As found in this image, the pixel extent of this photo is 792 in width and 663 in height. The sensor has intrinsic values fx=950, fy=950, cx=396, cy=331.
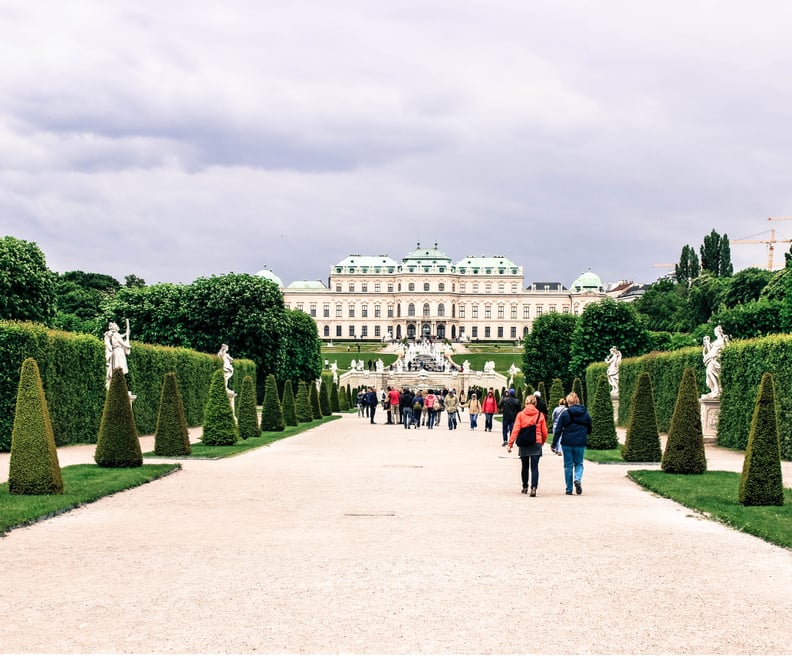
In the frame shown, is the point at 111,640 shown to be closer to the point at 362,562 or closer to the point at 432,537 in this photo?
the point at 362,562

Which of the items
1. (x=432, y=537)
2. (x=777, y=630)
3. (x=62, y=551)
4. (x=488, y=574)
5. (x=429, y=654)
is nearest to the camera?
(x=429, y=654)

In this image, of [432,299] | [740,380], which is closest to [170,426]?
[740,380]

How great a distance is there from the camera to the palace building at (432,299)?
476 ft

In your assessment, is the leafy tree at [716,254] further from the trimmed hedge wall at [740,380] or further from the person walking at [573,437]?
the person walking at [573,437]

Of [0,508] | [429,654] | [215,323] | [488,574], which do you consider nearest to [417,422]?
[215,323]

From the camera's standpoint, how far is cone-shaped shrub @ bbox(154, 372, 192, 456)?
16.9 m

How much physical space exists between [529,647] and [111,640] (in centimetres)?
212

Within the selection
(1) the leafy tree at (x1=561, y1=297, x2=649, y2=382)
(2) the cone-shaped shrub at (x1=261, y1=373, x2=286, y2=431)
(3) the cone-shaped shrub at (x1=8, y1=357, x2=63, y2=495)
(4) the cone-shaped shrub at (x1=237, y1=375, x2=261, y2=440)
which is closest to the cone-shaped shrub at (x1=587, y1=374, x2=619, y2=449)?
(4) the cone-shaped shrub at (x1=237, y1=375, x2=261, y2=440)

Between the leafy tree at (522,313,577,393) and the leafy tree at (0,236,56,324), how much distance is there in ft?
93.4

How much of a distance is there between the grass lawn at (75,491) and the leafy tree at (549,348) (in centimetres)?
4178

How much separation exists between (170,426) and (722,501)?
9.98 meters

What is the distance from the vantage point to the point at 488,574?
662cm

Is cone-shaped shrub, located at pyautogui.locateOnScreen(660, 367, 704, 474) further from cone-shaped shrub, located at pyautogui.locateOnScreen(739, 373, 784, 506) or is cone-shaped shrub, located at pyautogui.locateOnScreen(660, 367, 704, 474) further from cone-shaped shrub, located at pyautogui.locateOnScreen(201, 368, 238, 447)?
cone-shaped shrub, located at pyautogui.locateOnScreen(201, 368, 238, 447)

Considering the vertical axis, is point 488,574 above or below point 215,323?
below
